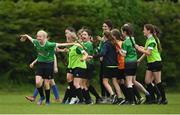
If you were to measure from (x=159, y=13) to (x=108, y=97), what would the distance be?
7728mm

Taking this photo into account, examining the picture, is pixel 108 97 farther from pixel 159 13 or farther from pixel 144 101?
pixel 159 13

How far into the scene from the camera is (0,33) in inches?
926

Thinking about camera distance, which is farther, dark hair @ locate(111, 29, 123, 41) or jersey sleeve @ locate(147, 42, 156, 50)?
dark hair @ locate(111, 29, 123, 41)

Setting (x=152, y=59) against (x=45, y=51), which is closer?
(x=45, y=51)

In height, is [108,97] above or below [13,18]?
below

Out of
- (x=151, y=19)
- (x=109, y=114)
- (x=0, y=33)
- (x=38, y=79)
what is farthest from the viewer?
(x=151, y=19)

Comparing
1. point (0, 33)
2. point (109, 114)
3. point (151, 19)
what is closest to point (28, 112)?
point (109, 114)

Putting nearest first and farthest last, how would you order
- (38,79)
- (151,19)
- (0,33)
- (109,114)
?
1. (109,114)
2. (38,79)
3. (0,33)
4. (151,19)

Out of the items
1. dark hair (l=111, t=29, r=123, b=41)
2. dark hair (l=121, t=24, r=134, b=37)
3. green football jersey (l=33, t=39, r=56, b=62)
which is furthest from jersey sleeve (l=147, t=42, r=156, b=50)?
green football jersey (l=33, t=39, r=56, b=62)

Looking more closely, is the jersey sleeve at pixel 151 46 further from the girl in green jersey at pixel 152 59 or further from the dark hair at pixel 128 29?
the dark hair at pixel 128 29

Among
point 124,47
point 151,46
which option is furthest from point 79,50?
point 151,46

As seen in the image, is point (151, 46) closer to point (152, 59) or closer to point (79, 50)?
point (152, 59)

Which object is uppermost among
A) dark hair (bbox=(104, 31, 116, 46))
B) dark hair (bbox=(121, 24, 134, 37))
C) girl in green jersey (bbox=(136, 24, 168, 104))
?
dark hair (bbox=(121, 24, 134, 37))

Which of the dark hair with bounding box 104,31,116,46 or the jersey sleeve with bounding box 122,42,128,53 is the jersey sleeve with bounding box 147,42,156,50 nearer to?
the jersey sleeve with bounding box 122,42,128,53
